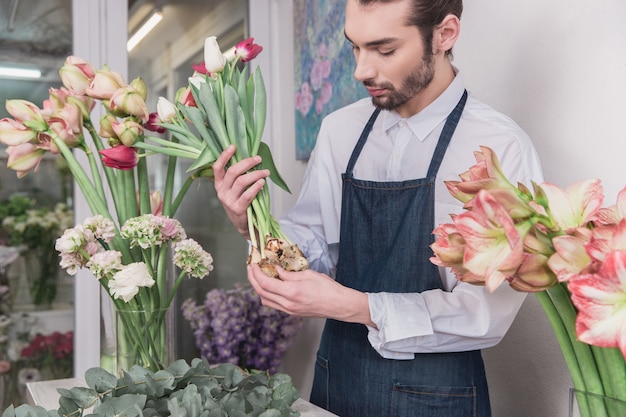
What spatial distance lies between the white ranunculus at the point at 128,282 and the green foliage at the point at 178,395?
0.86ft

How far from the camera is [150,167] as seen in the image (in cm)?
280

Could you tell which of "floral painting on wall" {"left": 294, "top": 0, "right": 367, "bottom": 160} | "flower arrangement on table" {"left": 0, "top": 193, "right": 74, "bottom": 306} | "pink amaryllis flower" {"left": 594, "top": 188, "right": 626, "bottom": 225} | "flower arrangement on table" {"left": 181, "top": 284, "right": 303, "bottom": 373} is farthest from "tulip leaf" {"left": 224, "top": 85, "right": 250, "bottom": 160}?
"flower arrangement on table" {"left": 0, "top": 193, "right": 74, "bottom": 306}

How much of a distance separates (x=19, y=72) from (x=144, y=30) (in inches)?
20.7

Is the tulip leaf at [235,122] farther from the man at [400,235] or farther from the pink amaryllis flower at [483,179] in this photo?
the pink amaryllis flower at [483,179]

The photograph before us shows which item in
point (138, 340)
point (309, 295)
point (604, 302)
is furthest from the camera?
point (138, 340)

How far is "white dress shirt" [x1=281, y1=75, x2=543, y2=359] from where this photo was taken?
1.29 metres

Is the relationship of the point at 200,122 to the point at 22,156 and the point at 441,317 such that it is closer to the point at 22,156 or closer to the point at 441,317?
the point at 22,156

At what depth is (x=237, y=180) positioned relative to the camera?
4.33 feet

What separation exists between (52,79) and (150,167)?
19.8 inches

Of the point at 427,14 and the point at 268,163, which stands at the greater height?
the point at 427,14

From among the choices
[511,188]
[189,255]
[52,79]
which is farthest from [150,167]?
[511,188]

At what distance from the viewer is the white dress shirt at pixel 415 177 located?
50.9 inches

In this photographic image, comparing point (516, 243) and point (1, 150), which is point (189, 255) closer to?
point (516, 243)

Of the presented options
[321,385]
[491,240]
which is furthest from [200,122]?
[491,240]
